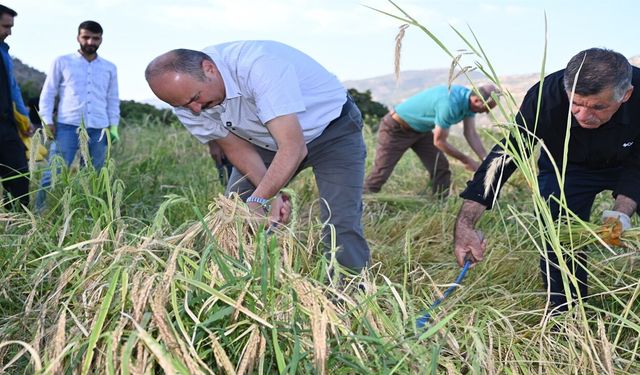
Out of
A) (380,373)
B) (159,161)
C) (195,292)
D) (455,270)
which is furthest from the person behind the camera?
(159,161)

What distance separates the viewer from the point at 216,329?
1.78 meters

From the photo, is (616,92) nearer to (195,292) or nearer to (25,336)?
(195,292)

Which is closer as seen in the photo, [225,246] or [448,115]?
[225,246]

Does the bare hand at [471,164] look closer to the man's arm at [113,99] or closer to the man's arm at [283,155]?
the man's arm at [113,99]

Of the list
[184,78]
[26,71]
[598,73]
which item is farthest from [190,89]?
[26,71]

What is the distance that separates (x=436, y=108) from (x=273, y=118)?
2980 mm

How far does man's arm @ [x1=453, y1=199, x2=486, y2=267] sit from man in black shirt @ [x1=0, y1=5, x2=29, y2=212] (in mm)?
2462

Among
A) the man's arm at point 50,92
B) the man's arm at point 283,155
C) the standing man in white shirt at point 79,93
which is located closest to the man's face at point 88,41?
the standing man in white shirt at point 79,93

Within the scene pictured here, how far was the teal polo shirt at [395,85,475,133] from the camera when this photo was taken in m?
5.47

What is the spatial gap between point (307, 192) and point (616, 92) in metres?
2.90

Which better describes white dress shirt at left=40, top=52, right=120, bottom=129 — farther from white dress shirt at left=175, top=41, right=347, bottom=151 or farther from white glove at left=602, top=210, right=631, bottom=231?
white glove at left=602, top=210, right=631, bottom=231

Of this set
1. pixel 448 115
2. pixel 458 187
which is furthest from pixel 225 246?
pixel 458 187

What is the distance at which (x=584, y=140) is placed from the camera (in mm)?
2877

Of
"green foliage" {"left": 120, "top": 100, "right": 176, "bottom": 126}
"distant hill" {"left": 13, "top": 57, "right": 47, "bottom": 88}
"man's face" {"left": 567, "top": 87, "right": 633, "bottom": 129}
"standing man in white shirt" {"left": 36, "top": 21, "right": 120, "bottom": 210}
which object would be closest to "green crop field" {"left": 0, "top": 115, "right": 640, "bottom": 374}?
"man's face" {"left": 567, "top": 87, "right": 633, "bottom": 129}
